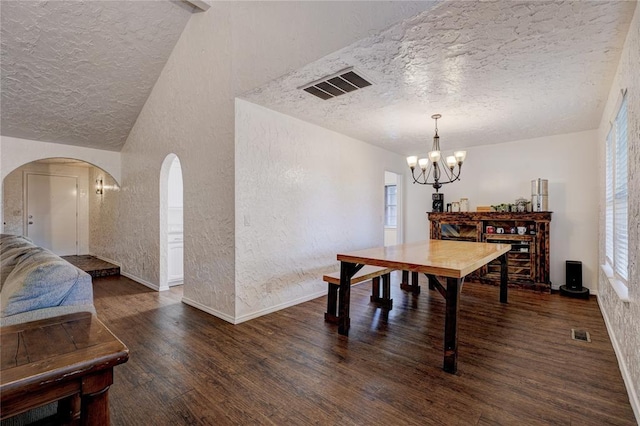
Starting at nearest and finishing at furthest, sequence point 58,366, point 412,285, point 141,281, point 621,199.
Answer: point 58,366 < point 621,199 < point 412,285 < point 141,281

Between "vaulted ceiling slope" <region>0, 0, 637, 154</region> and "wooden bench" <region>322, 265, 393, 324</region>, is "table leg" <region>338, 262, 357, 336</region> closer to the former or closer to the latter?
"wooden bench" <region>322, 265, 393, 324</region>

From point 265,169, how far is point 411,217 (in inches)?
155

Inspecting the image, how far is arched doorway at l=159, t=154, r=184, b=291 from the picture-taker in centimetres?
456

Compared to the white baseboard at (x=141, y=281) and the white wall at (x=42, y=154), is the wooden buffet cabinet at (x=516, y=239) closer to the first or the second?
the white baseboard at (x=141, y=281)

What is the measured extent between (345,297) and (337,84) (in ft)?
6.88

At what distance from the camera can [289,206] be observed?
12.6ft

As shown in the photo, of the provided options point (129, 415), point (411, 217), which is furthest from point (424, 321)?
point (411, 217)

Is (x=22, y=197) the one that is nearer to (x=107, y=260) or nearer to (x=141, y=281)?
(x=107, y=260)

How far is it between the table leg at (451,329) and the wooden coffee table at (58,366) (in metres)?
2.11

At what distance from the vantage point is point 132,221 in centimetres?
535

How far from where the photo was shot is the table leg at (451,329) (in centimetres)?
223

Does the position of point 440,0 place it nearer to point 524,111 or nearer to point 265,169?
point 265,169

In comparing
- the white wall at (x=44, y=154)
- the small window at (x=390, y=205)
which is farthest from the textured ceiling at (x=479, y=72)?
the white wall at (x=44, y=154)

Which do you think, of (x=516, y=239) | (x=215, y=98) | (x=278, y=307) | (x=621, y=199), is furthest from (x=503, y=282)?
(x=215, y=98)
